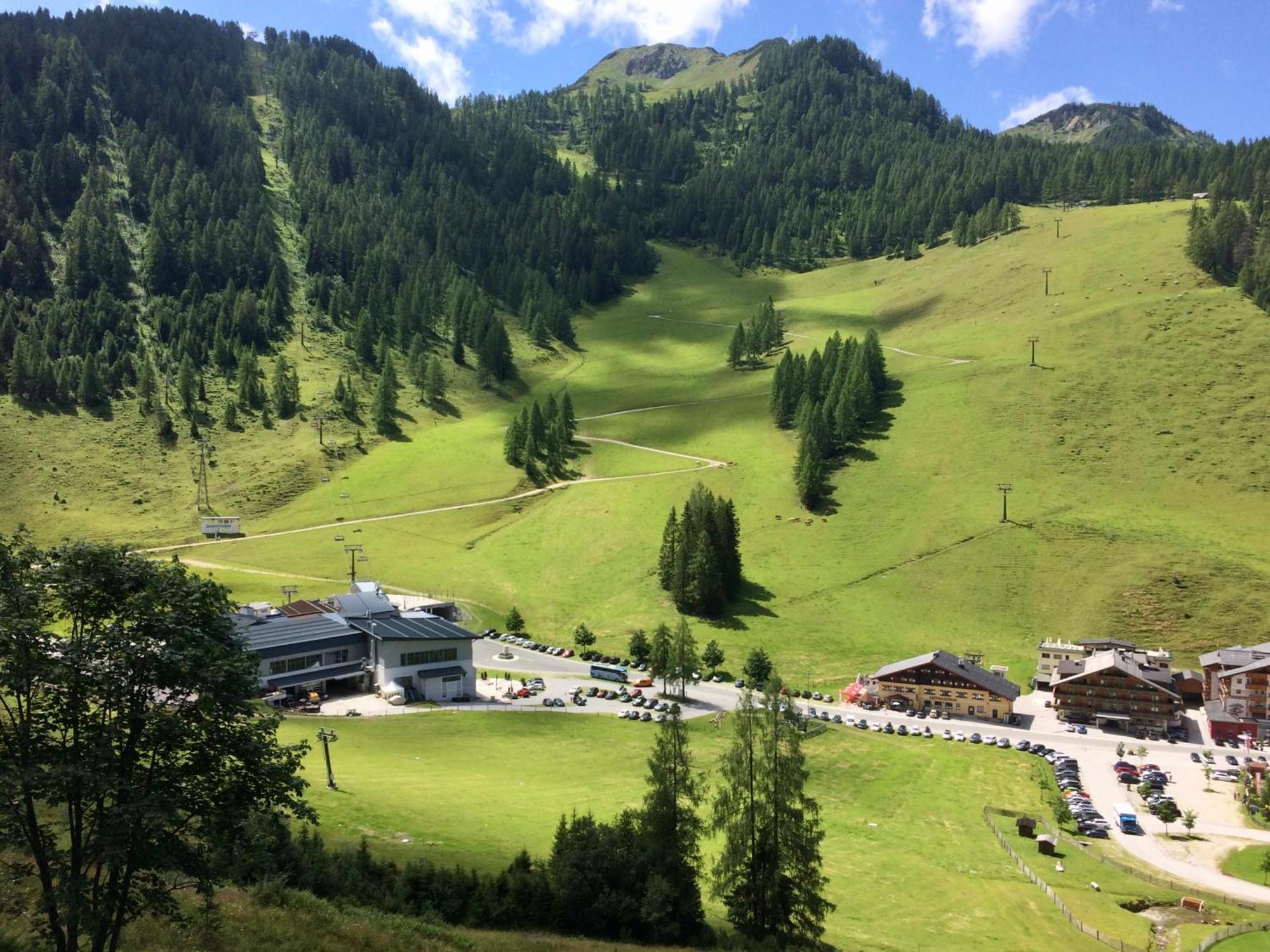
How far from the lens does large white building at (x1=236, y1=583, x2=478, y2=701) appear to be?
76.6 m

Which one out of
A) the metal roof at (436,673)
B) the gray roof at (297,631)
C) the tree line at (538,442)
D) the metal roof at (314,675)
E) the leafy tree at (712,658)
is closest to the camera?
the metal roof at (314,675)

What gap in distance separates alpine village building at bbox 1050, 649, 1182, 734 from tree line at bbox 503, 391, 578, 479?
88.1m

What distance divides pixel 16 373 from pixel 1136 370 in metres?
194

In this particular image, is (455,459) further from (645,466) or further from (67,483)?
(67,483)

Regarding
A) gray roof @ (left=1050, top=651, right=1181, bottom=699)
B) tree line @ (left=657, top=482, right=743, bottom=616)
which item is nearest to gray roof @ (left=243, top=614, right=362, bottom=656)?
tree line @ (left=657, top=482, right=743, bottom=616)

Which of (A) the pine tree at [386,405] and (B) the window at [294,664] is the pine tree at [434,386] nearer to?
(A) the pine tree at [386,405]

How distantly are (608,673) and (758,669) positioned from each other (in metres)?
15.5

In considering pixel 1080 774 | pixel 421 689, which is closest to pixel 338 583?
pixel 421 689

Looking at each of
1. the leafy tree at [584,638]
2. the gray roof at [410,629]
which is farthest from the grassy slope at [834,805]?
the leafy tree at [584,638]

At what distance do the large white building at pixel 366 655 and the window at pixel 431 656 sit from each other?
0.06 metres

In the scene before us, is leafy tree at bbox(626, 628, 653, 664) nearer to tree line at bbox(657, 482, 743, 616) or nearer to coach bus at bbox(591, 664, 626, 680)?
coach bus at bbox(591, 664, 626, 680)

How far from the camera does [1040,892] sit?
48469mm

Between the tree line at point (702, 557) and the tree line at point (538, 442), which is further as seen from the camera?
the tree line at point (538, 442)

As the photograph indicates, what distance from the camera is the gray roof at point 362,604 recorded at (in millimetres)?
86062
